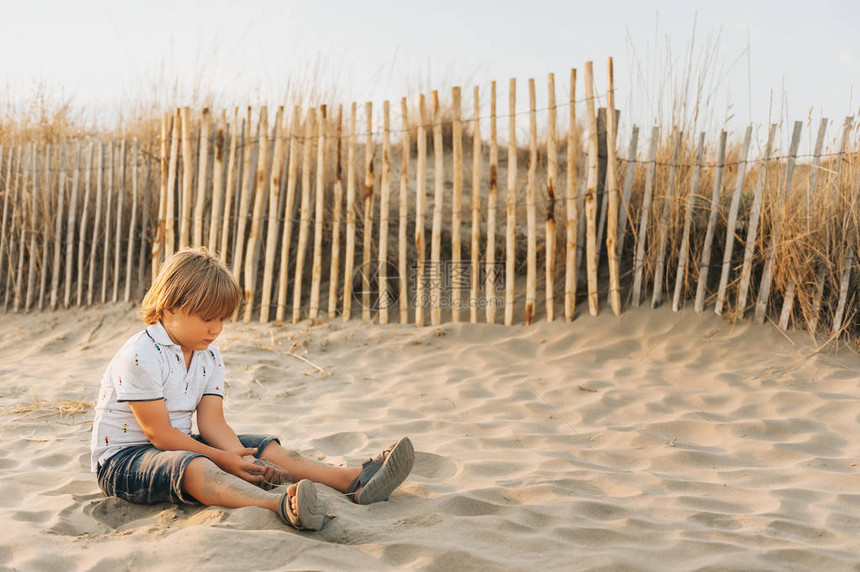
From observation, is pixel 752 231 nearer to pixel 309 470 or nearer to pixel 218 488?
pixel 309 470

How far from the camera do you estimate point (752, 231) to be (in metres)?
4.63

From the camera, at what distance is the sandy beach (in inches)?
76.6

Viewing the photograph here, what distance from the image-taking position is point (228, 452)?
231 cm

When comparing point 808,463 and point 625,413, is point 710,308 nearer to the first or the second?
point 625,413

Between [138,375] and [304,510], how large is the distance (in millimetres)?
698

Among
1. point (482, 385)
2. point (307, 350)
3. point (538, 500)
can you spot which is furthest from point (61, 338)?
point (538, 500)

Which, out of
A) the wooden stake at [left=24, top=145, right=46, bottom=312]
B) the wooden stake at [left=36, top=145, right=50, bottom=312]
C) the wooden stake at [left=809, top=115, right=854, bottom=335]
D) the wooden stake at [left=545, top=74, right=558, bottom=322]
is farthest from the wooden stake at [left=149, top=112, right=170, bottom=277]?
the wooden stake at [left=809, top=115, right=854, bottom=335]

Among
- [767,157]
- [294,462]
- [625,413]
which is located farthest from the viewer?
[767,157]

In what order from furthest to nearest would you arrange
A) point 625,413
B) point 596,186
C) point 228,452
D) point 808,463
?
1. point 596,186
2. point 625,413
3. point 808,463
4. point 228,452

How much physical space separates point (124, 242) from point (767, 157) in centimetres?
547

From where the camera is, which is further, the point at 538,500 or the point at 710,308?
the point at 710,308

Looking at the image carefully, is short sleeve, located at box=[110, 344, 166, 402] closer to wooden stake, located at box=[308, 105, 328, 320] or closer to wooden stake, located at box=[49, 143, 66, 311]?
wooden stake, located at box=[308, 105, 328, 320]

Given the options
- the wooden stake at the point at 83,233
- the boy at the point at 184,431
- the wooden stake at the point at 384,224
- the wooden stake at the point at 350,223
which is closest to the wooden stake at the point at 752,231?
the wooden stake at the point at 384,224

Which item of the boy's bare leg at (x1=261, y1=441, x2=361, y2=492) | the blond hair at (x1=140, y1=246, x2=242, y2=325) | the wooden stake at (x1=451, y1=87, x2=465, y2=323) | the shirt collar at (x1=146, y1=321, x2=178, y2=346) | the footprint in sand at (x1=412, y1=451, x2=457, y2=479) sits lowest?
the footprint in sand at (x1=412, y1=451, x2=457, y2=479)
